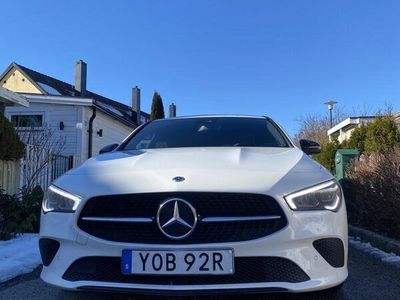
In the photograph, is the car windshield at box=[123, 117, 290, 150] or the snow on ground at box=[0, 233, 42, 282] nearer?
the car windshield at box=[123, 117, 290, 150]

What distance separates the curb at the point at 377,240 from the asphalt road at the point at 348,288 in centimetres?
51

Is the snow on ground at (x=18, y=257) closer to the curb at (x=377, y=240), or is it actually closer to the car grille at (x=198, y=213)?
the car grille at (x=198, y=213)

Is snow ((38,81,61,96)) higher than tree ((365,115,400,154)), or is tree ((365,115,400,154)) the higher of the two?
snow ((38,81,61,96))

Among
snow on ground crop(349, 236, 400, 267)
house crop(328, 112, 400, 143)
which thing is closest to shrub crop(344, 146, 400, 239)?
snow on ground crop(349, 236, 400, 267)

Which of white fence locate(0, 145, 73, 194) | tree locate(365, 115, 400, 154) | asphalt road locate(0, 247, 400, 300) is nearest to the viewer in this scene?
asphalt road locate(0, 247, 400, 300)

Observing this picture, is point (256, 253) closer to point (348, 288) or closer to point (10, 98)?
point (348, 288)

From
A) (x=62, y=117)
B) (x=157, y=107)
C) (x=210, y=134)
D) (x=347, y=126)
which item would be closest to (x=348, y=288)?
(x=210, y=134)

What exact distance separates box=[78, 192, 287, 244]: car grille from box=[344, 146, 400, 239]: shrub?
3587 millimetres

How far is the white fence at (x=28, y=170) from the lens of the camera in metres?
8.26

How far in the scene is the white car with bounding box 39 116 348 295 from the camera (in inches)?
115

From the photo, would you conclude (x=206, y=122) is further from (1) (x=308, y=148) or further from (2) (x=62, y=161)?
(2) (x=62, y=161)

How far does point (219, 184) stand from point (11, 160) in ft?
19.7

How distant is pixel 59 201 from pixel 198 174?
91 cm

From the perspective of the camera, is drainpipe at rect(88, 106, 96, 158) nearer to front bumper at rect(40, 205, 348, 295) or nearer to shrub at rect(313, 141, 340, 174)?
shrub at rect(313, 141, 340, 174)
